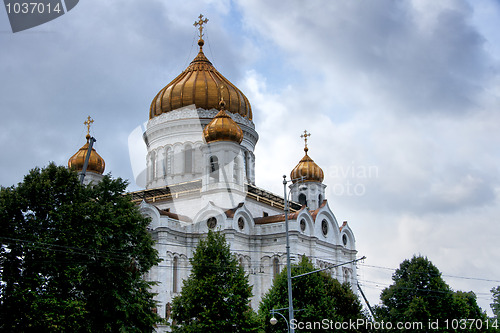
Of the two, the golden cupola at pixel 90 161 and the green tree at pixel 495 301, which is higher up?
the golden cupola at pixel 90 161

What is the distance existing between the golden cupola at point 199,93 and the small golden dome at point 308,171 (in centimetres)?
641

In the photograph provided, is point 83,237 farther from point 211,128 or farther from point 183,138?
point 183,138

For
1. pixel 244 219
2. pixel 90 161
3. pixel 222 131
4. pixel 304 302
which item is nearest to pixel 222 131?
pixel 222 131

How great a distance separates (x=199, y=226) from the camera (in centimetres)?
4131

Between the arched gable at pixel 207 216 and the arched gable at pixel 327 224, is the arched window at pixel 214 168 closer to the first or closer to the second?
the arched gable at pixel 207 216

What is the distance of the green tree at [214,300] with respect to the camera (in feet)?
91.8

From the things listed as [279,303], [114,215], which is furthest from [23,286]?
[279,303]

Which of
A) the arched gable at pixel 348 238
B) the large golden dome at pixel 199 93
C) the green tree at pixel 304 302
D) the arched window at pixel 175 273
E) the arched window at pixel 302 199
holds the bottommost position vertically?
the green tree at pixel 304 302

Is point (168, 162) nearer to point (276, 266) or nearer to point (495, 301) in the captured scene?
point (276, 266)

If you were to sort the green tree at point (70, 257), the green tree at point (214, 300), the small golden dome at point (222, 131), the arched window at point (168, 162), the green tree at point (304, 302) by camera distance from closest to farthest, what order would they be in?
the green tree at point (70, 257) < the green tree at point (214, 300) < the green tree at point (304, 302) < the small golden dome at point (222, 131) < the arched window at point (168, 162)

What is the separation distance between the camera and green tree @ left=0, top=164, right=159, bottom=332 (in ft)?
75.0

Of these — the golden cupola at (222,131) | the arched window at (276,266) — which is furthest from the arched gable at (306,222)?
the golden cupola at (222,131)

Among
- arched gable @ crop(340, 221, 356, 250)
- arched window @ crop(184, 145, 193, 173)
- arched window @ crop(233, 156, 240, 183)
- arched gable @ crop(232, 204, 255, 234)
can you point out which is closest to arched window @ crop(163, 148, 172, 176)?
arched window @ crop(184, 145, 193, 173)

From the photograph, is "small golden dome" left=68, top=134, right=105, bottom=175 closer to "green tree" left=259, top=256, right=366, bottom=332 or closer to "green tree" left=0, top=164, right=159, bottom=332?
"green tree" left=0, top=164, right=159, bottom=332
